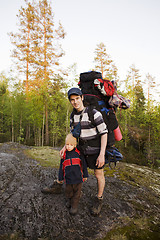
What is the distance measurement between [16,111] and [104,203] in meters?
12.2

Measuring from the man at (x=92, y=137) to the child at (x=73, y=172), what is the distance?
0.43ft

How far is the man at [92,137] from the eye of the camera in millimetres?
2129

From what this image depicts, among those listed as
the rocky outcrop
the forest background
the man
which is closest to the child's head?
the man

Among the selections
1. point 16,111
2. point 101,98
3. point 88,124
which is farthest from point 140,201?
point 16,111

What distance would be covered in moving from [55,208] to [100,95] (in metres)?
2.01

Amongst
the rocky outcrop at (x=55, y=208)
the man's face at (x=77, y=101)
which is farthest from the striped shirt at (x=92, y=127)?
the rocky outcrop at (x=55, y=208)

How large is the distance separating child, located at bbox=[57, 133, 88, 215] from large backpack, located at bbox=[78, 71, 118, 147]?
56 cm

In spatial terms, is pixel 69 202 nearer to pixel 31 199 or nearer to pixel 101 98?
pixel 31 199

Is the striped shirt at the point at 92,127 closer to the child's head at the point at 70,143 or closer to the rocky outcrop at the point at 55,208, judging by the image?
the child's head at the point at 70,143

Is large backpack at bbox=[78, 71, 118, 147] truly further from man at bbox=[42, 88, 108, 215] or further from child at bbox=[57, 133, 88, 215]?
child at bbox=[57, 133, 88, 215]

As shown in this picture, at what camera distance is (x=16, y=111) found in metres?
12.7

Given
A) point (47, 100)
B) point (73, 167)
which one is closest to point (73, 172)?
point (73, 167)

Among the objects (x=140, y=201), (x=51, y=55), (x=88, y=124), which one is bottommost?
(x=140, y=201)

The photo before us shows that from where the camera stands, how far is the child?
2.12 m
